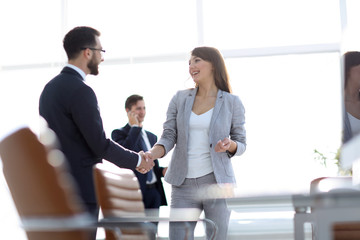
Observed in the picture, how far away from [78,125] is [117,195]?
0.72 metres

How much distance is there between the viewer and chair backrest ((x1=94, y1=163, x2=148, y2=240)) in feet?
6.72

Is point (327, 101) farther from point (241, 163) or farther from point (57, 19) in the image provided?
point (57, 19)

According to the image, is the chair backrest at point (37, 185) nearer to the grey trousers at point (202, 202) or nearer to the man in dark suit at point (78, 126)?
the man in dark suit at point (78, 126)

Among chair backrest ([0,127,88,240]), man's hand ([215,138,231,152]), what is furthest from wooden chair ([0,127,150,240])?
man's hand ([215,138,231,152])

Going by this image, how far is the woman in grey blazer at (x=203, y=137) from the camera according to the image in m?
3.02

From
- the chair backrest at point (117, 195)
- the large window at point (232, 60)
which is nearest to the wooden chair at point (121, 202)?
the chair backrest at point (117, 195)

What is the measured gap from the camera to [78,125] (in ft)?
9.09

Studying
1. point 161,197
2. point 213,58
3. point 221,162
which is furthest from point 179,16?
point 221,162

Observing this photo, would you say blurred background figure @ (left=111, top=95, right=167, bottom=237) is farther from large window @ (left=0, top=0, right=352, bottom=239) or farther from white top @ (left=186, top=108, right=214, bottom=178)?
white top @ (left=186, top=108, right=214, bottom=178)

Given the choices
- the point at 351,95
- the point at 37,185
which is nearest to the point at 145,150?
the point at 351,95

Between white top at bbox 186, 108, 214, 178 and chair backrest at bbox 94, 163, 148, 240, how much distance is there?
66 centimetres

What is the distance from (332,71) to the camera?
6.26m

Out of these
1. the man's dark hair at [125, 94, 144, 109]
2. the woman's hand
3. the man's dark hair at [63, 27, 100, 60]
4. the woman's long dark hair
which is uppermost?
the man's dark hair at [63, 27, 100, 60]

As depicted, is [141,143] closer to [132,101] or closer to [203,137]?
[132,101]
